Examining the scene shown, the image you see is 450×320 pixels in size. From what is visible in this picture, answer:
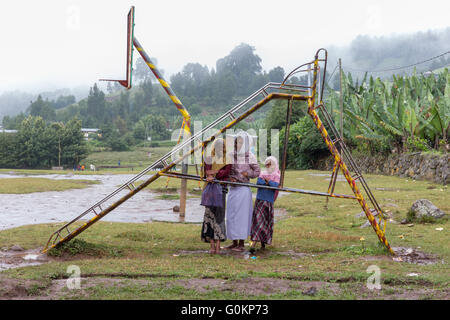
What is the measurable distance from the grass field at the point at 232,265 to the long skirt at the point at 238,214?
471 millimetres

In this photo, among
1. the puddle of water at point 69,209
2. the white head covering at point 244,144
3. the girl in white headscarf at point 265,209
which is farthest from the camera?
the puddle of water at point 69,209

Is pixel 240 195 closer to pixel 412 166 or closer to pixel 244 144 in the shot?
pixel 244 144

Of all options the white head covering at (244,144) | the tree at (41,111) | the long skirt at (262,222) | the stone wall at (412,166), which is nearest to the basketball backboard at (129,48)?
the white head covering at (244,144)

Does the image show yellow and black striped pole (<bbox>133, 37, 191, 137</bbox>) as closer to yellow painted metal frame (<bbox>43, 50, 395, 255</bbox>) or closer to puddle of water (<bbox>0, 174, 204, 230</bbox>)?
puddle of water (<bbox>0, 174, 204, 230</bbox>)

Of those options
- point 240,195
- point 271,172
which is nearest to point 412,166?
point 271,172

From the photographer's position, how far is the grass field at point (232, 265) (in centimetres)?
549

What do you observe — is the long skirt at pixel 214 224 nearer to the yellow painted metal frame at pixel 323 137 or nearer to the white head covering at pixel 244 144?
the white head covering at pixel 244 144

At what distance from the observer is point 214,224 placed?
871 cm

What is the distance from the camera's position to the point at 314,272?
6.63 metres

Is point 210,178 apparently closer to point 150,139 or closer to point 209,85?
point 150,139

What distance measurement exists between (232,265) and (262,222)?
1730mm

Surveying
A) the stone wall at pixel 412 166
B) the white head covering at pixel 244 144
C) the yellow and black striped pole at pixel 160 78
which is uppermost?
the yellow and black striped pole at pixel 160 78

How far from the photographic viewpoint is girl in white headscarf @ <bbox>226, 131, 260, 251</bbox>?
29.0ft

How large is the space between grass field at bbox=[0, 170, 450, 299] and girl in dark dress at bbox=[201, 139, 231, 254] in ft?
1.30
